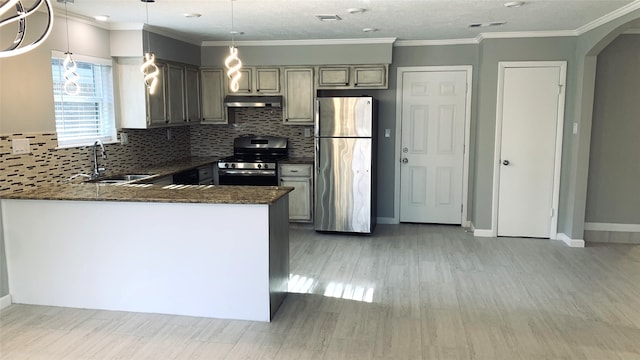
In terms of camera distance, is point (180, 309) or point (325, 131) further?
point (325, 131)

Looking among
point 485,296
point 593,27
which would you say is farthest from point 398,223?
point 593,27

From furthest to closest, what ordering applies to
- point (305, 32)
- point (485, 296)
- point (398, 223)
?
point (398, 223) < point (305, 32) < point (485, 296)

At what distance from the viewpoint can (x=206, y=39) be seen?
6.33 metres

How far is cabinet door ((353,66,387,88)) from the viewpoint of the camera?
20.6 ft

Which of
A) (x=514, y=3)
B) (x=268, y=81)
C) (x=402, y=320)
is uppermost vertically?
(x=514, y=3)

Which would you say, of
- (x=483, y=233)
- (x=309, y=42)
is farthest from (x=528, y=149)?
(x=309, y=42)

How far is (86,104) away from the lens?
5.01 metres

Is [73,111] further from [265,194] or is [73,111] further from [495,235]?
[495,235]

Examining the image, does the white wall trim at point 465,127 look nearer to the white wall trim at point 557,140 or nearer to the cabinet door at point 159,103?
the white wall trim at point 557,140

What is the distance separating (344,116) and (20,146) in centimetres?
335

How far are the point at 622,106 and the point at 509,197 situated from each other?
5.37ft

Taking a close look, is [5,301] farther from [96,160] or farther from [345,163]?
[345,163]

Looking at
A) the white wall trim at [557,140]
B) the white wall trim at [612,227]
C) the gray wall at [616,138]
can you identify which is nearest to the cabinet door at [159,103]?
the white wall trim at [557,140]

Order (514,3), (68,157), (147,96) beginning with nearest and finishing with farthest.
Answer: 1. (514,3)
2. (68,157)
3. (147,96)
